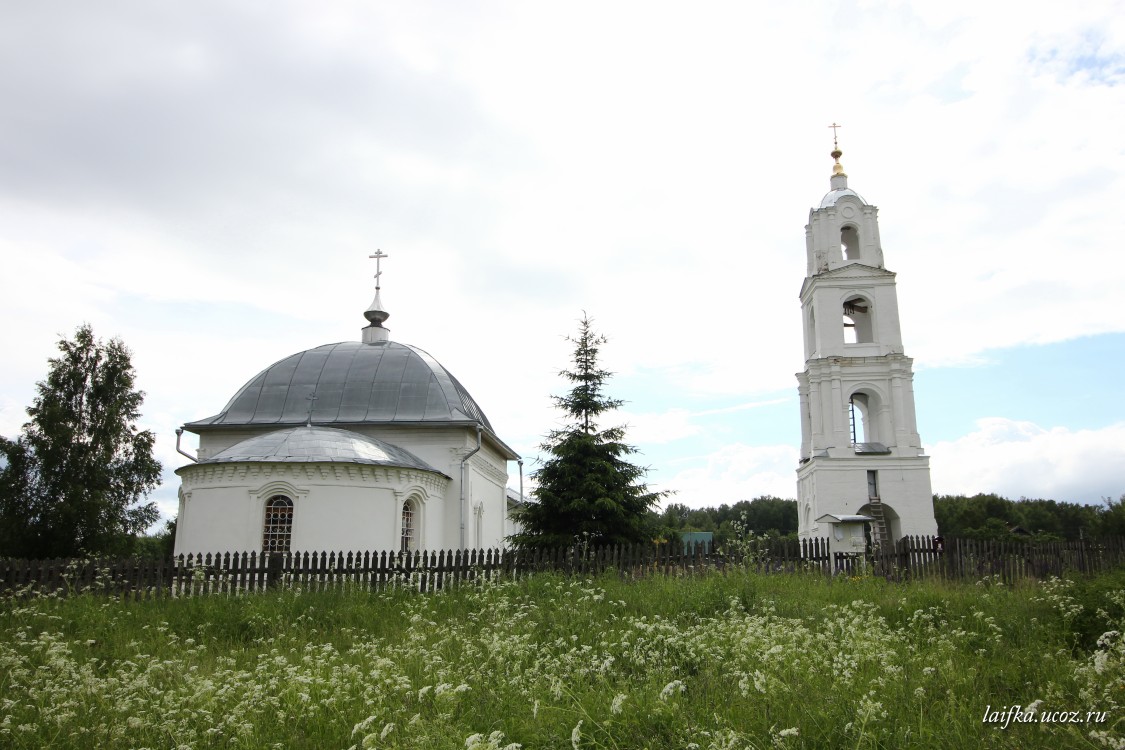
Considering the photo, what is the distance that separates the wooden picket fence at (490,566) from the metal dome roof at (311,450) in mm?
4440

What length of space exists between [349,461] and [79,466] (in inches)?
670

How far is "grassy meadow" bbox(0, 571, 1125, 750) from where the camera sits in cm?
439

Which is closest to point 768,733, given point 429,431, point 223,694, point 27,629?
point 223,694

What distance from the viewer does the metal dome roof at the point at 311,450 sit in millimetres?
18641

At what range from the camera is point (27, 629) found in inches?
383

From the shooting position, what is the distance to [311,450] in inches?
748

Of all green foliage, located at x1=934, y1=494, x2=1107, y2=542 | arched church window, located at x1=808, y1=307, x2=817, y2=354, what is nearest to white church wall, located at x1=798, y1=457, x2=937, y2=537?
arched church window, located at x1=808, y1=307, x2=817, y2=354

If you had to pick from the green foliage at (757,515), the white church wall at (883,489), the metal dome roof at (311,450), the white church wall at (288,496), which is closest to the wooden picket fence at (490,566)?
the white church wall at (288,496)

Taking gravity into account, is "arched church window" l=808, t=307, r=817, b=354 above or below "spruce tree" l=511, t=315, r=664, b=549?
above

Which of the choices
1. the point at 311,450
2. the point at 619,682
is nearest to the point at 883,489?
the point at 311,450

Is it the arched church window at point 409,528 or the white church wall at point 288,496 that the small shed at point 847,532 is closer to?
the arched church window at point 409,528

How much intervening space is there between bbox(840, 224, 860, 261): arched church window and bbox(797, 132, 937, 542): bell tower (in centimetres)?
4

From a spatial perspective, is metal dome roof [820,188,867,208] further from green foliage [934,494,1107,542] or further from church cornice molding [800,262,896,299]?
green foliage [934,494,1107,542]

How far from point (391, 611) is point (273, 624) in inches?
60.4
